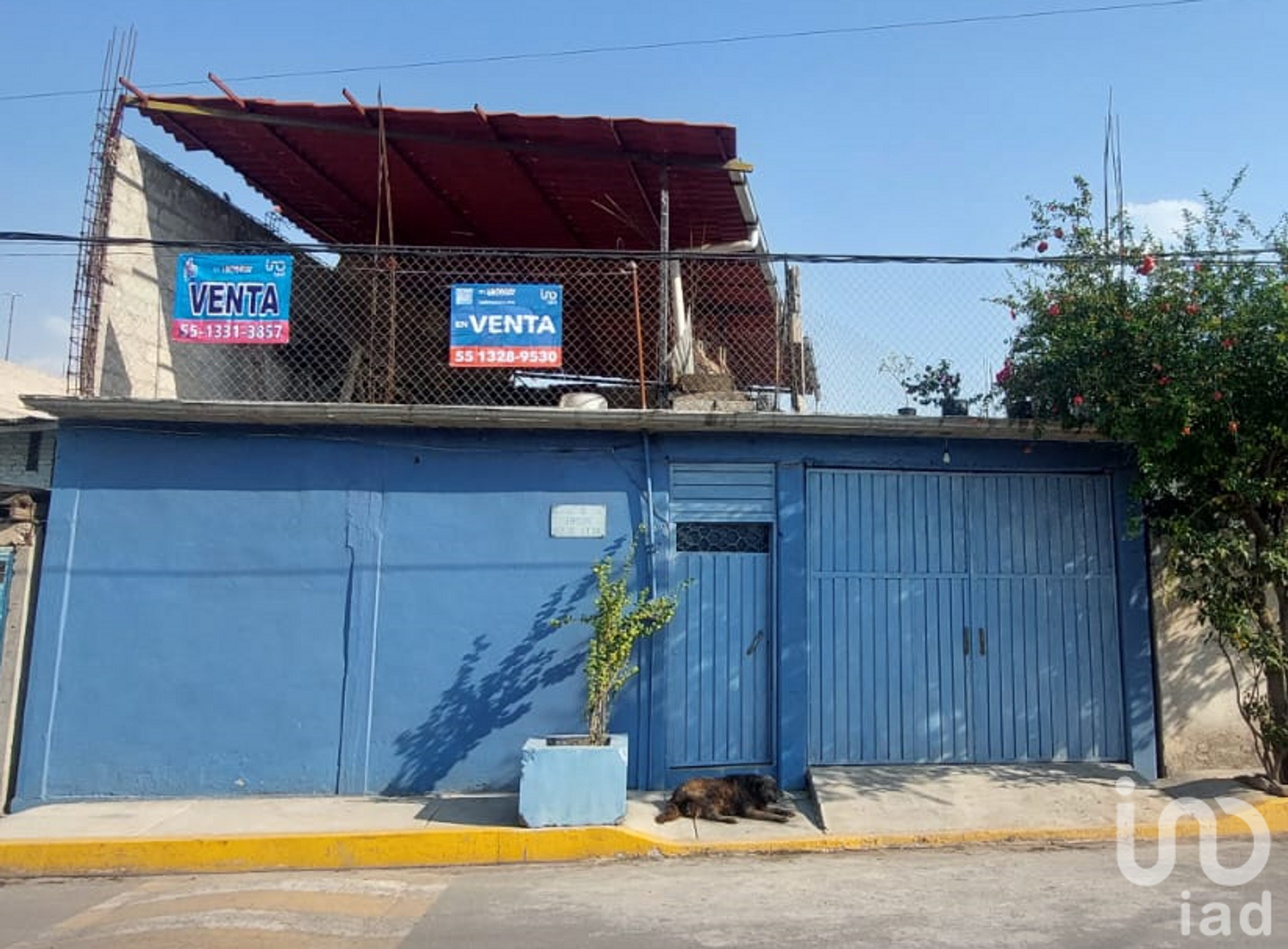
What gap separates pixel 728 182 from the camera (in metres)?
8.32

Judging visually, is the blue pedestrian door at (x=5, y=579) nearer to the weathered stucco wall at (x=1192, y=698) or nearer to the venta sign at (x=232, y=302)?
the venta sign at (x=232, y=302)

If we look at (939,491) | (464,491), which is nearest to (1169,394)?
(939,491)

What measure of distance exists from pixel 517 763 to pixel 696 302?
6.19 meters

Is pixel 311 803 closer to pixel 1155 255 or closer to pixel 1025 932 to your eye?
pixel 1025 932

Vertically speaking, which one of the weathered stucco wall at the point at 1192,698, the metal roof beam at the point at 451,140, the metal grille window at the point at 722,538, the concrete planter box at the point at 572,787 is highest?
the metal roof beam at the point at 451,140

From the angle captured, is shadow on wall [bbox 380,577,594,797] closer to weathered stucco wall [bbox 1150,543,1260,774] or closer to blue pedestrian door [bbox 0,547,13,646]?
blue pedestrian door [bbox 0,547,13,646]

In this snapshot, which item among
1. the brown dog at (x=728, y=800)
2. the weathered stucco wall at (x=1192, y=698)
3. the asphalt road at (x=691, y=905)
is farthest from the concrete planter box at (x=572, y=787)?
the weathered stucco wall at (x=1192, y=698)

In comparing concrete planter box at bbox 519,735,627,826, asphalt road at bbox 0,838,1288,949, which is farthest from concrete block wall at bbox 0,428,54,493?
concrete planter box at bbox 519,735,627,826

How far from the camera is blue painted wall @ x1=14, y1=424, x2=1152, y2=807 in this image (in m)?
7.02

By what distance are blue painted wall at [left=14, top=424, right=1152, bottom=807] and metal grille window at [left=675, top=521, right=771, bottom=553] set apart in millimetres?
180

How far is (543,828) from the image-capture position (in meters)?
5.96

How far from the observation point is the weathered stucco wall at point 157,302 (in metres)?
7.68
